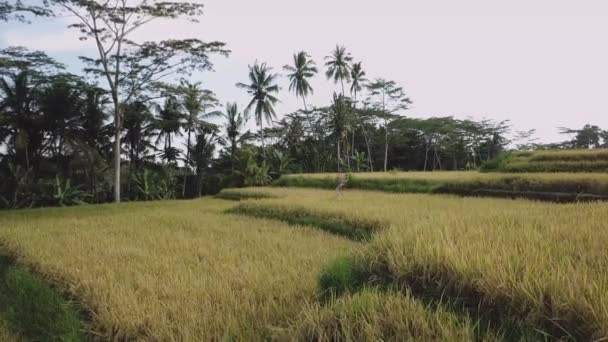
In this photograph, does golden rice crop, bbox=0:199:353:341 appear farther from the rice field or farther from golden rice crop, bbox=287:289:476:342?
golden rice crop, bbox=287:289:476:342

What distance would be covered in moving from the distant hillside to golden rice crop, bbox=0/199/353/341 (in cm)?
901

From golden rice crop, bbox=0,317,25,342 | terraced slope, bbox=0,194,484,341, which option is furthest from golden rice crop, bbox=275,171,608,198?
golden rice crop, bbox=0,317,25,342

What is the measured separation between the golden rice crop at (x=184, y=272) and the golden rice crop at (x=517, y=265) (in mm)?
925

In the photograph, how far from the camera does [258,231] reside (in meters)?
7.29

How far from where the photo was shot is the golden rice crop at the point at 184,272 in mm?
2910

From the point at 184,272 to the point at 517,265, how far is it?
3.24 m

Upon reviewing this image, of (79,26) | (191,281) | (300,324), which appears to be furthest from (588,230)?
(79,26)

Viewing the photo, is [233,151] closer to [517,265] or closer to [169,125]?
[169,125]

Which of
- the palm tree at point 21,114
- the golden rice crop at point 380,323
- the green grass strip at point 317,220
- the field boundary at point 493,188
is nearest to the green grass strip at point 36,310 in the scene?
the golden rice crop at point 380,323

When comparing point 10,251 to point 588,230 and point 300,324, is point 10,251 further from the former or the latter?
point 588,230

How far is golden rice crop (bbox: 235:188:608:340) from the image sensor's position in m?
1.81

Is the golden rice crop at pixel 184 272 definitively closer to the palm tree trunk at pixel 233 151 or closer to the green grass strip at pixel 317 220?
the green grass strip at pixel 317 220

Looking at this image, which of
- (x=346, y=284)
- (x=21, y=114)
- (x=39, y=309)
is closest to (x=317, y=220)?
(x=346, y=284)

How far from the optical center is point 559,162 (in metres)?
12.5
